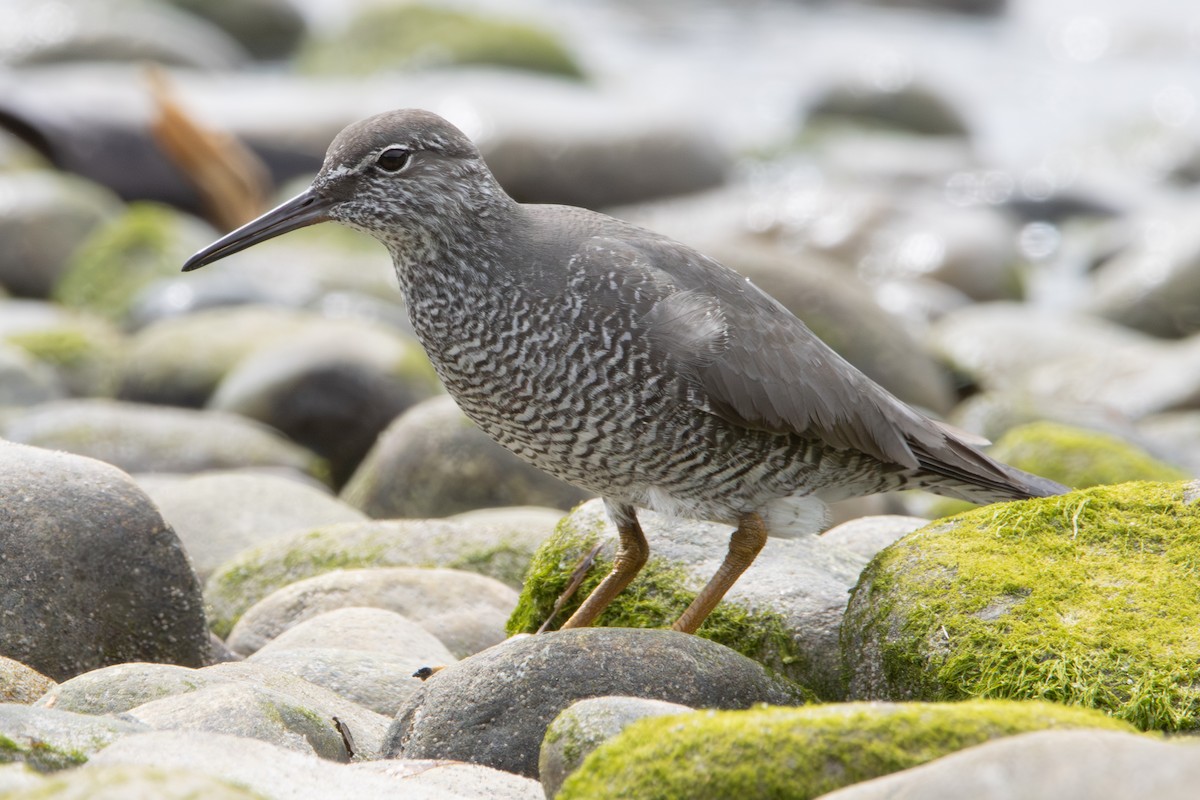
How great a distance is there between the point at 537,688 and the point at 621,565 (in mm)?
1197

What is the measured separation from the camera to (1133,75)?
27.1m

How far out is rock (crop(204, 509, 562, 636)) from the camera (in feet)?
24.2

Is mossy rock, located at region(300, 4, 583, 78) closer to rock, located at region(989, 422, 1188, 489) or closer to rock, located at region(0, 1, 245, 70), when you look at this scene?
rock, located at region(0, 1, 245, 70)

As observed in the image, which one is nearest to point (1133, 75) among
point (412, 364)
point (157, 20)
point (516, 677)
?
point (157, 20)

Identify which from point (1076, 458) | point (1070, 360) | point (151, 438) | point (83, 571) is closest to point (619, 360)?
point (83, 571)

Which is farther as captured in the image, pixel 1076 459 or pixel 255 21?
pixel 255 21

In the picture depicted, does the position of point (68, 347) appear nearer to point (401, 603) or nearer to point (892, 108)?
point (401, 603)

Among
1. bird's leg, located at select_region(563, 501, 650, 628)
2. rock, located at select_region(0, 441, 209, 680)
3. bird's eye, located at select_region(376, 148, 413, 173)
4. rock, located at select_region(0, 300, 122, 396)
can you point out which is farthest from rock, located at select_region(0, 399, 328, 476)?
bird's eye, located at select_region(376, 148, 413, 173)

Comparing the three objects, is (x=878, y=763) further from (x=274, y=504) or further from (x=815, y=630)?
(x=274, y=504)

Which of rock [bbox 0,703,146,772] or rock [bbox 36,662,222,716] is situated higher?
rock [bbox 0,703,146,772]

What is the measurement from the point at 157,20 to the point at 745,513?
20.5 meters

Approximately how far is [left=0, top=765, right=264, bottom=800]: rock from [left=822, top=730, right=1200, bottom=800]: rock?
1540mm

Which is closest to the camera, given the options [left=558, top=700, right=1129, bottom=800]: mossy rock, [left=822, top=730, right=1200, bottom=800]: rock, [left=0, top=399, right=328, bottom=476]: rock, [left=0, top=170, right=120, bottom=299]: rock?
[left=822, top=730, right=1200, bottom=800]: rock

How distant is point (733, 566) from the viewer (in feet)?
19.0
